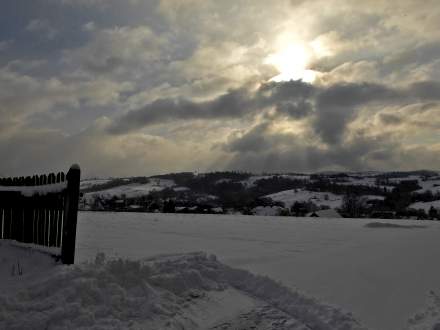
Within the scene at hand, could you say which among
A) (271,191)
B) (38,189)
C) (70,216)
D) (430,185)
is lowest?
(70,216)

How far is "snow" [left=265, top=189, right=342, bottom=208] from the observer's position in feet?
378

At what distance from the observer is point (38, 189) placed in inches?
273

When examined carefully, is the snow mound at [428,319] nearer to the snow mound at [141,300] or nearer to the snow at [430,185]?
the snow mound at [141,300]

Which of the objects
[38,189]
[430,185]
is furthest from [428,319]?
[430,185]

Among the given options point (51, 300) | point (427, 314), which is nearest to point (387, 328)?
point (427, 314)

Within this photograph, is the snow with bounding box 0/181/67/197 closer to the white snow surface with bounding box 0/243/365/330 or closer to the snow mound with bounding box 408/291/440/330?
the white snow surface with bounding box 0/243/365/330

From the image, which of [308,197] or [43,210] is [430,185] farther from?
[43,210]

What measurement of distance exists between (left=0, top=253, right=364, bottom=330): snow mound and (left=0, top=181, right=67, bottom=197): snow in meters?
1.60

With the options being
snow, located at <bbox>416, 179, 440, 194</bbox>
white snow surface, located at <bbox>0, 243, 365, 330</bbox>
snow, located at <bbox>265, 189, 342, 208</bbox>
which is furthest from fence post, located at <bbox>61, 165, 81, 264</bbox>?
snow, located at <bbox>416, 179, 440, 194</bbox>

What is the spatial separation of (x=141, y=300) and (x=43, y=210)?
10.1 ft

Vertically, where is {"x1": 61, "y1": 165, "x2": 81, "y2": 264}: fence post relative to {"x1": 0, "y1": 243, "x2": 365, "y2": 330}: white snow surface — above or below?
above

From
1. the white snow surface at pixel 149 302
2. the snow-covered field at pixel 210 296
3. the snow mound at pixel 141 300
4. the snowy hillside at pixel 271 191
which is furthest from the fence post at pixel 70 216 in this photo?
the snowy hillside at pixel 271 191

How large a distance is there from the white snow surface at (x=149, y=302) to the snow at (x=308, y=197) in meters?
108

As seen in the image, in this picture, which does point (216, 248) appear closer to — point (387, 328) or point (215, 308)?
point (215, 308)
